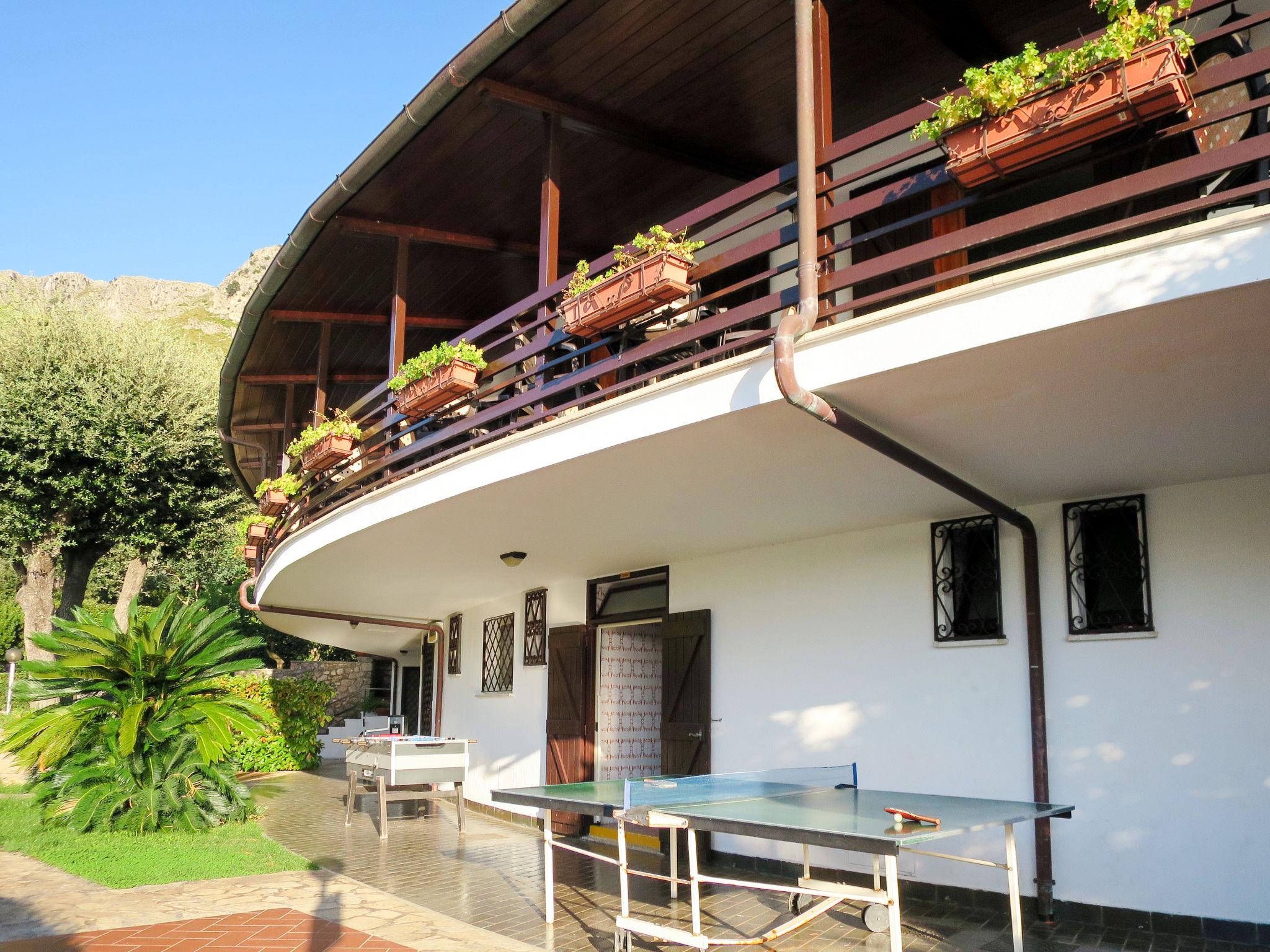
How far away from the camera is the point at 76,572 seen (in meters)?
20.6

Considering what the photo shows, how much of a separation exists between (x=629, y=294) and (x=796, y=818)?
115 inches

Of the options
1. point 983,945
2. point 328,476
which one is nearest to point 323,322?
point 328,476

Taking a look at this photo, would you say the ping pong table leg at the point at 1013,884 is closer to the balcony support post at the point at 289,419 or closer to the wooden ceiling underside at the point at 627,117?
the wooden ceiling underside at the point at 627,117

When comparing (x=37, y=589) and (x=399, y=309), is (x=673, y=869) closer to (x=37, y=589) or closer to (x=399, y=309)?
(x=399, y=309)

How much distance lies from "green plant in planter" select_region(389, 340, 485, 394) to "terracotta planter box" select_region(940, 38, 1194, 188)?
11.8 ft

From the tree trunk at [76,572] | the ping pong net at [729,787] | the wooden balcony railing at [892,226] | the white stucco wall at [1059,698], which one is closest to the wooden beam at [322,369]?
the wooden balcony railing at [892,226]

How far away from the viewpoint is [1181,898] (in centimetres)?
565

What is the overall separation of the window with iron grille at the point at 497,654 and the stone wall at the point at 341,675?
14.3 metres

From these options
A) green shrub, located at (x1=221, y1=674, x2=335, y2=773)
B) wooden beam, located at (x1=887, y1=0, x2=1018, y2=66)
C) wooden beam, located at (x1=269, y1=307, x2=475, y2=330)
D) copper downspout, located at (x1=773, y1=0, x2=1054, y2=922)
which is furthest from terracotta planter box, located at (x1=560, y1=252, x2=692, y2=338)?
green shrub, located at (x1=221, y1=674, x2=335, y2=773)

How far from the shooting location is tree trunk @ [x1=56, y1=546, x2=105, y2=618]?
20.4m

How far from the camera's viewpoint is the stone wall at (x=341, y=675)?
2580 centimetres

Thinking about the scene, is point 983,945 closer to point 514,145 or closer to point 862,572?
point 862,572

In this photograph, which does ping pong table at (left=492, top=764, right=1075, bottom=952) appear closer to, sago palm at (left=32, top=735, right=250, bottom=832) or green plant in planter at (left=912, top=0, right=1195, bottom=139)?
green plant in planter at (left=912, top=0, right=1195, bottom=139)

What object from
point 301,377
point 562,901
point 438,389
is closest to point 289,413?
point 301,377
